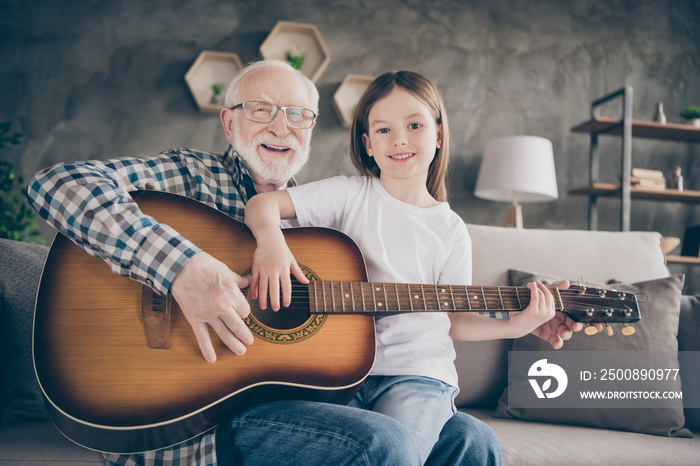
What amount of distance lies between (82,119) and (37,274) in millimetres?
2243

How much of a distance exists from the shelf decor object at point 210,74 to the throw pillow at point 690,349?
2.83 meters

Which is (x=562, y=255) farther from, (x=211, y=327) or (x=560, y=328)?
(x=211, y=327)

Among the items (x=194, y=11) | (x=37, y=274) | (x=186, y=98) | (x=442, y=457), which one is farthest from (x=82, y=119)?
(x=442, y=457)

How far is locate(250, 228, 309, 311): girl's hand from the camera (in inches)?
41.1

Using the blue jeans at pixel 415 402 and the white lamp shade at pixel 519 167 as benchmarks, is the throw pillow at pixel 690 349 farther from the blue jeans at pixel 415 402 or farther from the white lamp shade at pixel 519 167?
the white lamp shade at pixel 519 167

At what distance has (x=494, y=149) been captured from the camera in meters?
3.40

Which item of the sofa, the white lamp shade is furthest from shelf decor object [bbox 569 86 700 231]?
the sofa

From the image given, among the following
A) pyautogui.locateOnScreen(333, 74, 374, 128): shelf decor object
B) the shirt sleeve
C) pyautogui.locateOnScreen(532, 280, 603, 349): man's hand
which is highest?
pyautogui.locateOnScreen(333, 74, 374, 128): shelf decor object

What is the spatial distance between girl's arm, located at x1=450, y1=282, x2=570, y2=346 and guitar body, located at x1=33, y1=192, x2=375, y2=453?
344mm

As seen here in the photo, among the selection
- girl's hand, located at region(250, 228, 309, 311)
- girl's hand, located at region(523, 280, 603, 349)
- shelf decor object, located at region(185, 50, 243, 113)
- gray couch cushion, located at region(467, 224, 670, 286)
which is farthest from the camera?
shelf decor object, located at region(185, 50, 243, 113)

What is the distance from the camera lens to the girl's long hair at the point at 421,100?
1359mm

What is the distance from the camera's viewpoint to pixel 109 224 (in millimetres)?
1000

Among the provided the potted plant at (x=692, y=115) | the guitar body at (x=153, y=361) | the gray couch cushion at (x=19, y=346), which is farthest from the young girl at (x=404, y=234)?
the potted plant at (x=692, y=115)

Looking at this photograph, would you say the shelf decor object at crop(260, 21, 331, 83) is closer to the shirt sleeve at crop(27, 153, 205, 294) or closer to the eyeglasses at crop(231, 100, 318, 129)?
the eyeglasses at crop(231, 100, 318, 129)
